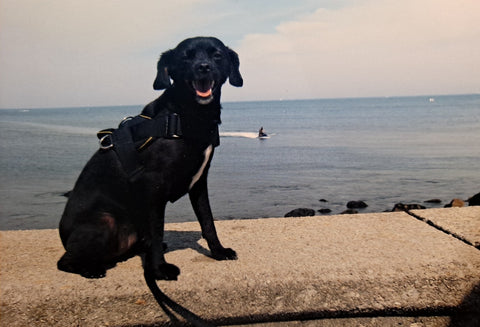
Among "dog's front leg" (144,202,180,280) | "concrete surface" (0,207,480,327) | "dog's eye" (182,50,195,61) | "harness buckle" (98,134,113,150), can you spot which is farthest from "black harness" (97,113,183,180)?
"concrete surface" (0,207,480,327)

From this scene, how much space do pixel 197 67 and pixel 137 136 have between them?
2.12ft

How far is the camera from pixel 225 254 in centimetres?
331

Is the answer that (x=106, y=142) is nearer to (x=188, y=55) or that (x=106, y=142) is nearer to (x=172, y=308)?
(x=188, y=55)

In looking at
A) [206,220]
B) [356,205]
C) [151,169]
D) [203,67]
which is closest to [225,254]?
[206,220]

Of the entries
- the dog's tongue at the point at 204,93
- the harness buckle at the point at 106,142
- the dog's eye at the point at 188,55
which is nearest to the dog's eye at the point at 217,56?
the dog's eye at the point at 188,55

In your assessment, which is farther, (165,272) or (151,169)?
(151,169)

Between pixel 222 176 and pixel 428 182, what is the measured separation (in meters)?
7.27

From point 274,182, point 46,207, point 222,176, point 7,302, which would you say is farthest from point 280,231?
point 222,176

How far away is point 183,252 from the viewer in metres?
3.51

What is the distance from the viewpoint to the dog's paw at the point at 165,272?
9.59 feet

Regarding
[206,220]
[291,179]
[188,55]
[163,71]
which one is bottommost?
[291,179]

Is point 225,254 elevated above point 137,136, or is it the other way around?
point 137,136

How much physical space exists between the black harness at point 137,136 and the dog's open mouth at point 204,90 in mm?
207

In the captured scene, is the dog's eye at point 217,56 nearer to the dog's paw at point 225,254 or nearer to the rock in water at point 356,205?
the dog's paw at point 225,254
